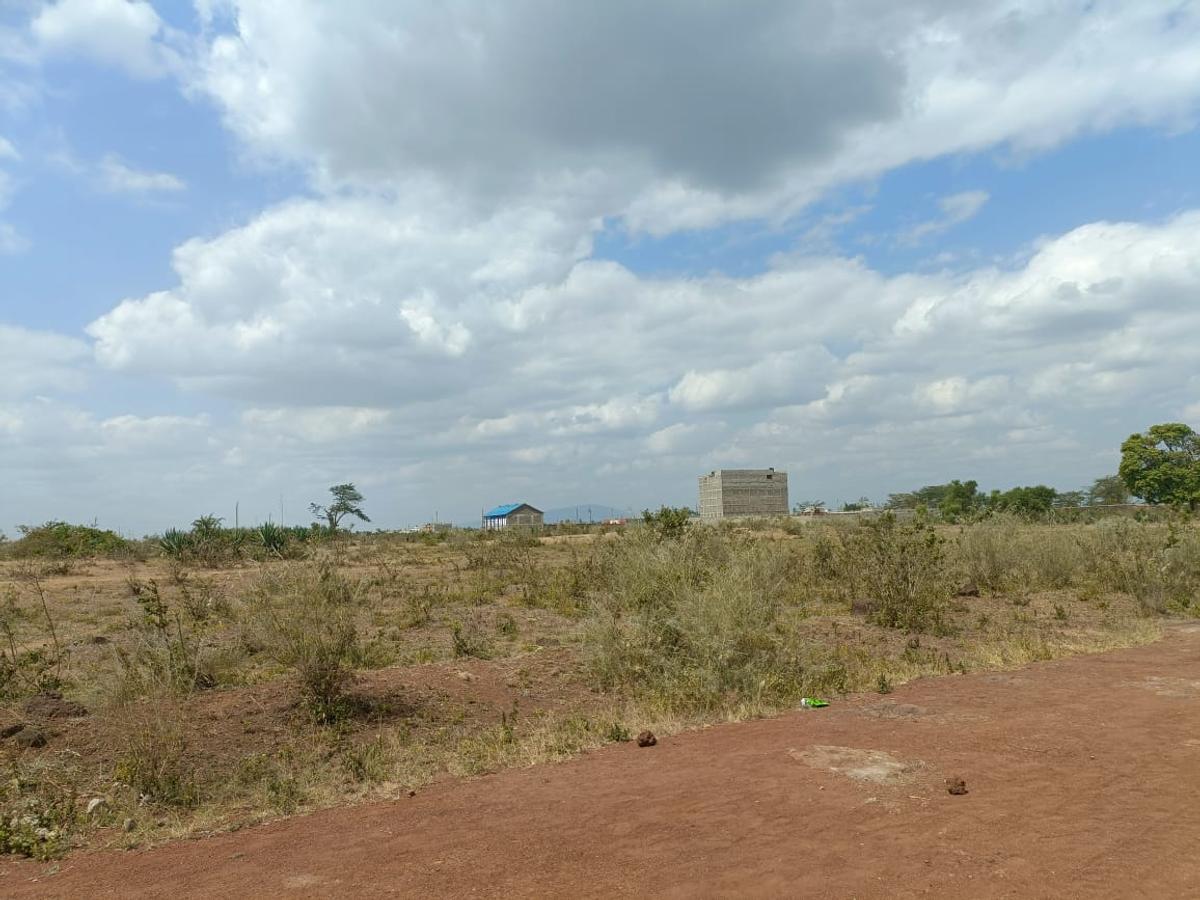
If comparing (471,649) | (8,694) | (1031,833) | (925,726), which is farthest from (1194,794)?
(8,694)

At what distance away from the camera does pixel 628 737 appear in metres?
8.38

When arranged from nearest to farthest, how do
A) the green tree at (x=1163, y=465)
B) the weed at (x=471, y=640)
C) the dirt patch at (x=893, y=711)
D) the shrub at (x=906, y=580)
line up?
the dirt patch at (x=893, y=711)
the weed at (x=471, y=640)
the shrub at (x=906, y=580)
the green tree at (x=1163, y=465)

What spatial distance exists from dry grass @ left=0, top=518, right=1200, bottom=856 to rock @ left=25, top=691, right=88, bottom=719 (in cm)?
19

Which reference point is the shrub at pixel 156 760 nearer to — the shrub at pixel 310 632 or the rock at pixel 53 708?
the shrub at pixel 310 632

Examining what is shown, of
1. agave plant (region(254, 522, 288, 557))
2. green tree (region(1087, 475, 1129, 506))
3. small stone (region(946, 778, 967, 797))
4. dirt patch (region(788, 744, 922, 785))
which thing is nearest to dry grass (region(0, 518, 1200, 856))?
dirt patch (region(788, 744, 922, 785))

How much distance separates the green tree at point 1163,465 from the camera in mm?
47375

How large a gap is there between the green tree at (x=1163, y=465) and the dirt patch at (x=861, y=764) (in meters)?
49.8

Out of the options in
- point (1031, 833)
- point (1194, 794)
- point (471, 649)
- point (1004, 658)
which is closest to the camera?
point (1031, 833)

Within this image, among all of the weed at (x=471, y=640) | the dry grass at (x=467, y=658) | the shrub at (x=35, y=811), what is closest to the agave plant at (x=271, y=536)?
the dry grass at (x=467, y=658)

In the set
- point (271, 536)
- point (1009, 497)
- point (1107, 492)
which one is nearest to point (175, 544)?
point (271, 536)

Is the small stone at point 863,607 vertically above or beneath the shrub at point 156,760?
above

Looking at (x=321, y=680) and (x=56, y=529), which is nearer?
(x=321, y=680)

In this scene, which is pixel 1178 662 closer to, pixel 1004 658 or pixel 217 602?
pixel 1004 658

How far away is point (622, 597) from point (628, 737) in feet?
14.0
